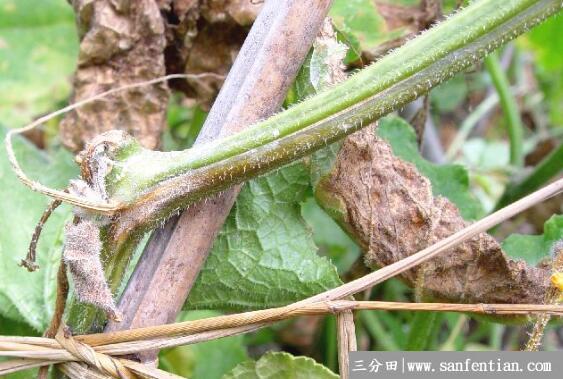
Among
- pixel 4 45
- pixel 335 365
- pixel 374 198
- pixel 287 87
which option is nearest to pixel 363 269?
pixel 374 198

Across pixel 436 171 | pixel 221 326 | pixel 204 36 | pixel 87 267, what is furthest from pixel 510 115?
pixel 87 267

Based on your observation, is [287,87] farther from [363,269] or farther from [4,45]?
[4,45]

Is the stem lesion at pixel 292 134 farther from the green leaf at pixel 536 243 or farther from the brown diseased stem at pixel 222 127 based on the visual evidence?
the green leaf at pixel 536 243

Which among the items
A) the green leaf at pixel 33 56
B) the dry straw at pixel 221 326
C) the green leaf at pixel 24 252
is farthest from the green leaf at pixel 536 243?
the green leaf at pixel 33 56

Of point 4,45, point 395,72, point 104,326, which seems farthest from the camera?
point 4,45

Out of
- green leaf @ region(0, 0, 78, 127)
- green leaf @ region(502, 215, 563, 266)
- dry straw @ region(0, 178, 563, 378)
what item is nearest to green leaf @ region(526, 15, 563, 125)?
green leaf @ region(502, 215, 563, 266)

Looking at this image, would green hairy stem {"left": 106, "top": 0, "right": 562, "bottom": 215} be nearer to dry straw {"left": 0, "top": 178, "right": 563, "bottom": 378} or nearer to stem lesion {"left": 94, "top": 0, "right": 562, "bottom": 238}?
stem lesion {"left": 94, "top": 0, "right": 562, "bottom": 238}
